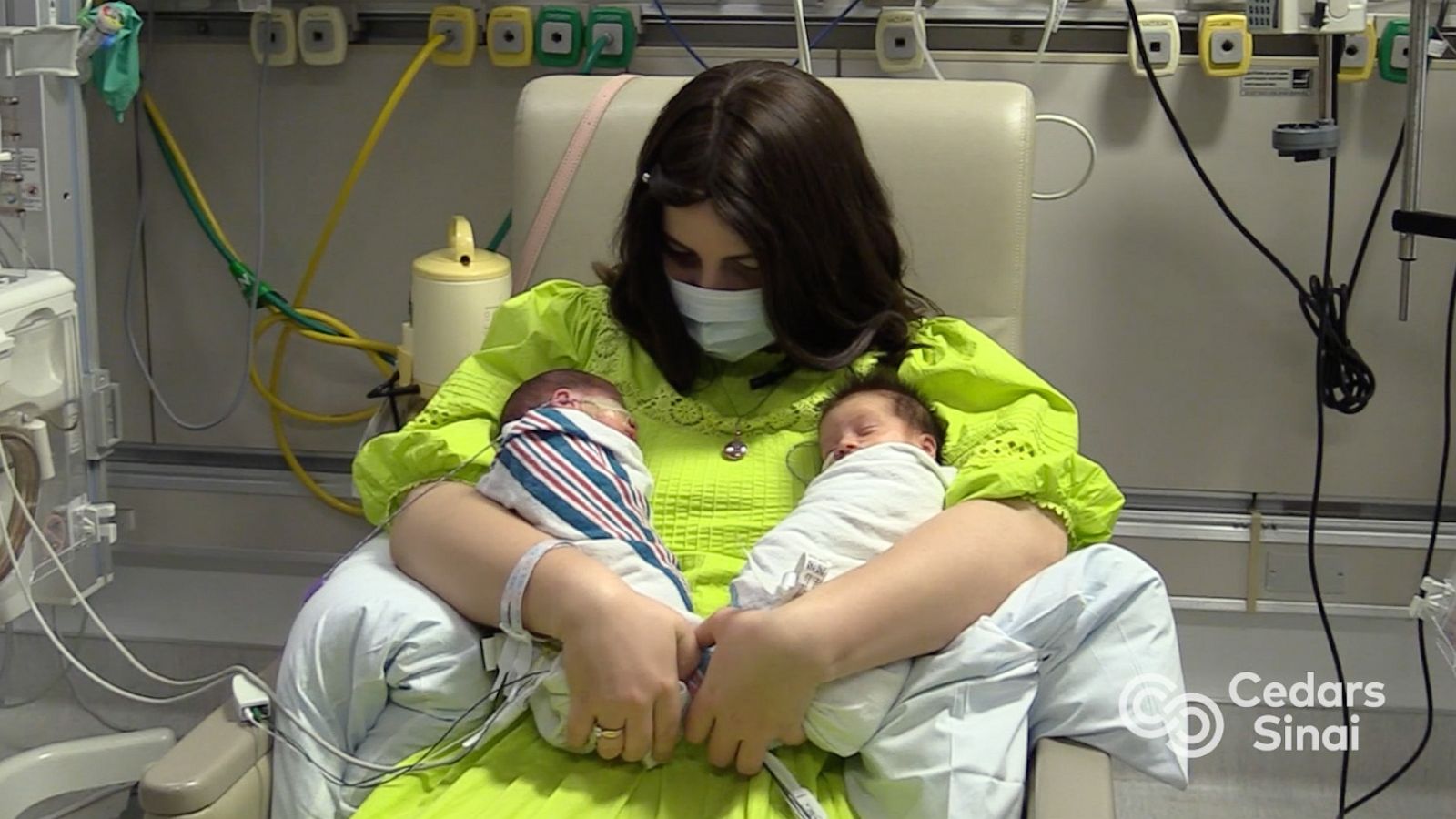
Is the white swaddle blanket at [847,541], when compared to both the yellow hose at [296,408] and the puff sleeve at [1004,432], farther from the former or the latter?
the yellow hose at [296,408]

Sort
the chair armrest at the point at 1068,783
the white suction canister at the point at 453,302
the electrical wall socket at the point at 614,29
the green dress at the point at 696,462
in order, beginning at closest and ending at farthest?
the chair armrest at the point at 1068,783 → the green dress at the point at 696,462 → the white suction canister at the point at 453,302 → the electrical wall socket at the point at 614,29

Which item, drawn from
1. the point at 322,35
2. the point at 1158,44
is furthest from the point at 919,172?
the point at 322,35

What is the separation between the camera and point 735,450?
1492 millimetres

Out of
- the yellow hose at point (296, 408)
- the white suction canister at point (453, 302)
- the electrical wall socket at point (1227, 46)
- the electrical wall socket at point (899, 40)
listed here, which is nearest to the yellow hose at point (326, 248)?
the yellow hose at point (296, 408)

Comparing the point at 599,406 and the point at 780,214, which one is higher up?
the point at 780,214

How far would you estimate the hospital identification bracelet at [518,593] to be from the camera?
4.24ft

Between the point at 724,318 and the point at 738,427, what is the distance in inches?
4.4

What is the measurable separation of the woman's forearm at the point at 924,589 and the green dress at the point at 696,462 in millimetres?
45

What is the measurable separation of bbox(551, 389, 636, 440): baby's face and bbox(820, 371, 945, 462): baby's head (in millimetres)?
187

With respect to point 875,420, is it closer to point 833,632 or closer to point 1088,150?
point 833,632

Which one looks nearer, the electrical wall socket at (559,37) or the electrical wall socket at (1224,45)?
the electrical wall socket at (1224,45)

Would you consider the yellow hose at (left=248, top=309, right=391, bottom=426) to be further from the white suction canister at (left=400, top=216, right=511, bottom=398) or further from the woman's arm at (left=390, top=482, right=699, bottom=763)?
the woman's arm at (left=390, top=482, right=699, bottom=763)

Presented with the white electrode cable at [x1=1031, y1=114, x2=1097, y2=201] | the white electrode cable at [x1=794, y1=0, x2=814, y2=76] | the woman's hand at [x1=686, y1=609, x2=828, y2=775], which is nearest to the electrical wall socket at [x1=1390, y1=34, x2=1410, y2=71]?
the white electrode cable at [x1=1031, y1=114, x2=1097, y2=201]

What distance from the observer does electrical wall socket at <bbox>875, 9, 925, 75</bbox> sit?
2.13 m
